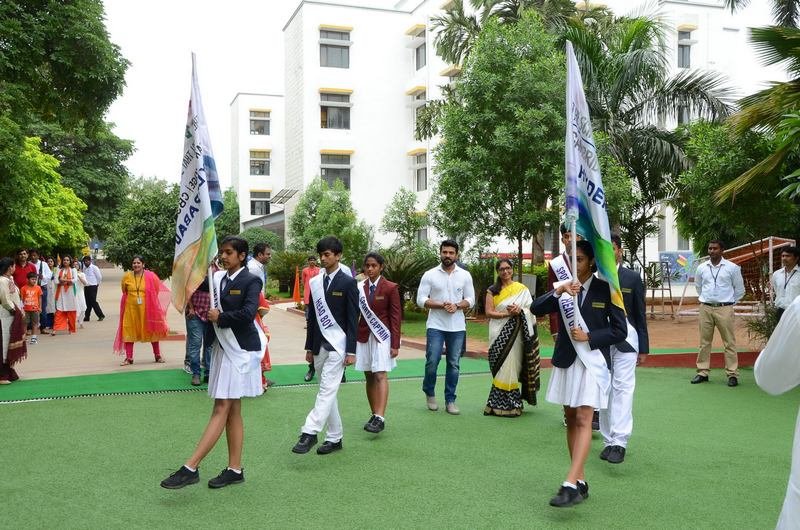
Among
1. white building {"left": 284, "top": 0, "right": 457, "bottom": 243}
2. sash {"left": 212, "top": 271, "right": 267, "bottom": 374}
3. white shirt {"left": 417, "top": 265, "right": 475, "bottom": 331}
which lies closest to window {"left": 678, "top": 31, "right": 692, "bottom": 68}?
white building {"left": 284, "top": 0, "right": 457, "bottom": 243}

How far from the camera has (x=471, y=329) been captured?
1633cm

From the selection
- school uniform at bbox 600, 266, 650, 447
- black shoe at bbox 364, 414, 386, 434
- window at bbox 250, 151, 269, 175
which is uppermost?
window at bbox 250, 151, 269, 175

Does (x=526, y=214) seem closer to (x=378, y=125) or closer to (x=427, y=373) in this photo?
(x=427, y=373)

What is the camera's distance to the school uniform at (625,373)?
627cm

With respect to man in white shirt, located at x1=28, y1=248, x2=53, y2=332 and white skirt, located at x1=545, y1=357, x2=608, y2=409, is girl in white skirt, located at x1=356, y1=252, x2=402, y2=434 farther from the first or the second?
man in white shirt, located at x1=28, y1=248, x2=53, y2=332

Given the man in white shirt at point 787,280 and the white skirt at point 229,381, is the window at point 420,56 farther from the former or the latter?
the white skirt at point 229,381

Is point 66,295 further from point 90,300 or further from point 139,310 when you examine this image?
point 139,310

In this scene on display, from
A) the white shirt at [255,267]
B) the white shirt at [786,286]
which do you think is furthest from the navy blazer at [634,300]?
the white shirt at [255,267]

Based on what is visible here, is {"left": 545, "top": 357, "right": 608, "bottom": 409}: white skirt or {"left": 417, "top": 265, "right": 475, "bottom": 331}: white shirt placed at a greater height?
{"left": 417, "top": 265, "right": 475, "bottom": 331}: white shirt

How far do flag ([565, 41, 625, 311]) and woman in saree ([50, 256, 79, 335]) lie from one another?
46.4ft

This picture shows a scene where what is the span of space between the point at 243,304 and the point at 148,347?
375 inches

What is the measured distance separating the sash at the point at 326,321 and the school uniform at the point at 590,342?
5.83ft

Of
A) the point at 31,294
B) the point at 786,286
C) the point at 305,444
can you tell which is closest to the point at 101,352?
the point at 31,294

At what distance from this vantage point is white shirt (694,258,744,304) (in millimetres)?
9523
